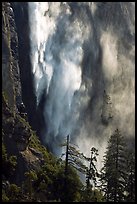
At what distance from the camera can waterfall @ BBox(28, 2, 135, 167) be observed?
75375 mm

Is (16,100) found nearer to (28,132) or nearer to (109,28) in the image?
(28,132)

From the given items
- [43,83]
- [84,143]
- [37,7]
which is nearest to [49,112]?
[43,83]

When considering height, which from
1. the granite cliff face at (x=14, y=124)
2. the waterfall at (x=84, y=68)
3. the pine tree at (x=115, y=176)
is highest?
the waterfall at (x=84, y=68)

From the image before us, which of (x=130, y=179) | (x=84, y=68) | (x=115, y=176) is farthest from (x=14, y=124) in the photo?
(x=84, y=68)

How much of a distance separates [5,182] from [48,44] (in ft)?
118

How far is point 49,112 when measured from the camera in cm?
7438

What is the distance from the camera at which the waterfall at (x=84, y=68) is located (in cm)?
7538

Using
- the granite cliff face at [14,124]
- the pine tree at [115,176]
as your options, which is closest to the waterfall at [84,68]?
the granite cliff face at [14,124]

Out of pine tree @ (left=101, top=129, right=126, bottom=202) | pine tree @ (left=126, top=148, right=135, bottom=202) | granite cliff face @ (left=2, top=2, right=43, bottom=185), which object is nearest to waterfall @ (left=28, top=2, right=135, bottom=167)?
granite cliff face @ (left=2, top=2, right=43, bottom=185)

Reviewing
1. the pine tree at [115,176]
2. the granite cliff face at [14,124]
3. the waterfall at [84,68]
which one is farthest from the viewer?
the waterfall at [84,68]

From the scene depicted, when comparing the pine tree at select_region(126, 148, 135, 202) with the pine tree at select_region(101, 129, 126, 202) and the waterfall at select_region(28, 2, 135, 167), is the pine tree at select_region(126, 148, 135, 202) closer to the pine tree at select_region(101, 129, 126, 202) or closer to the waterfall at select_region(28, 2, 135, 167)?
the pine tree at select_region(101, 129, 126, 202)

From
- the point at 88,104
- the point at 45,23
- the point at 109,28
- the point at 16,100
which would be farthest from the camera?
the point at 109,28

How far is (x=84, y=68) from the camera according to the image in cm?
8525

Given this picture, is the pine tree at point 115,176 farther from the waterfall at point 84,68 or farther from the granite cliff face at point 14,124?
the waterfall at point 84,68
